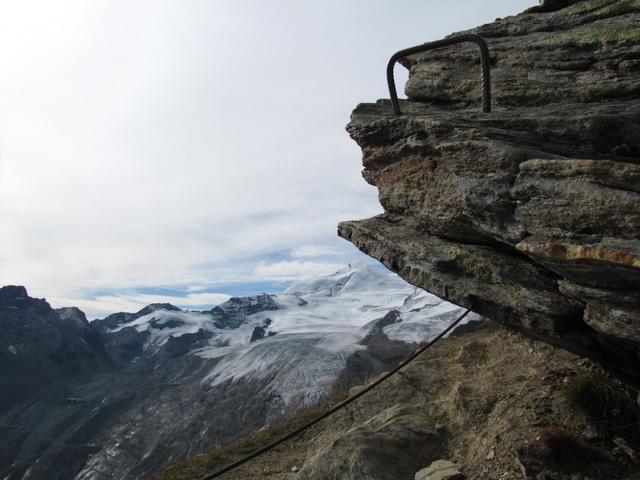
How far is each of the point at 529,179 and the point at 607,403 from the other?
458 cm

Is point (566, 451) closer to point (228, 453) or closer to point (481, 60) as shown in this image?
point (481, 60)

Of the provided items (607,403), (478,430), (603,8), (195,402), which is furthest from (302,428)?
(195,402)

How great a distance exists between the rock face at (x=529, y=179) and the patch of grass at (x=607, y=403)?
749 millimetres

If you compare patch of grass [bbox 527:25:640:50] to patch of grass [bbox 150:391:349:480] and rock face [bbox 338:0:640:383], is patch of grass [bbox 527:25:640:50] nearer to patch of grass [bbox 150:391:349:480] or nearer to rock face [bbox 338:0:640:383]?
rock face [bbox 338:0:640:383]

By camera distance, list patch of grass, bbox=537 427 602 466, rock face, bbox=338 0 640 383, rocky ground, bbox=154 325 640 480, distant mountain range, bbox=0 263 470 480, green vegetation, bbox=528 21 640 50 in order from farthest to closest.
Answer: distant mountain range, bbox=0 263 470 480 → green vegetation, bbox=528 21 640 50 → rocky ground, bbox=154 325 640 480 → patch of grass, bbox=537 427 602 466 → rock face, bbox=338 0 640 383

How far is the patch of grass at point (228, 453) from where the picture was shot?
1151 centimetres

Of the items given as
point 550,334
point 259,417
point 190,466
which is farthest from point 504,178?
point 259,417

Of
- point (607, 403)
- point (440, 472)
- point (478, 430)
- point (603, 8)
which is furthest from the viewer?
point (603, 8)

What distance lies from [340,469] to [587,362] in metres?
6.05

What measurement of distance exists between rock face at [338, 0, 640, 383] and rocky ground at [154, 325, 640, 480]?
1481 millimetres

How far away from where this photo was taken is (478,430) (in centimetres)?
927

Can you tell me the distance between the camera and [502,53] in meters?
10.1

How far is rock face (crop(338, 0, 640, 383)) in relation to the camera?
5.86m

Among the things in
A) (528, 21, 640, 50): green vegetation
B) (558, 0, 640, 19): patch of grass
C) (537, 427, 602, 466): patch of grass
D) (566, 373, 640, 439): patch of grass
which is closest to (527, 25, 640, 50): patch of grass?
(528, 21, 640, 50): green vegetation
